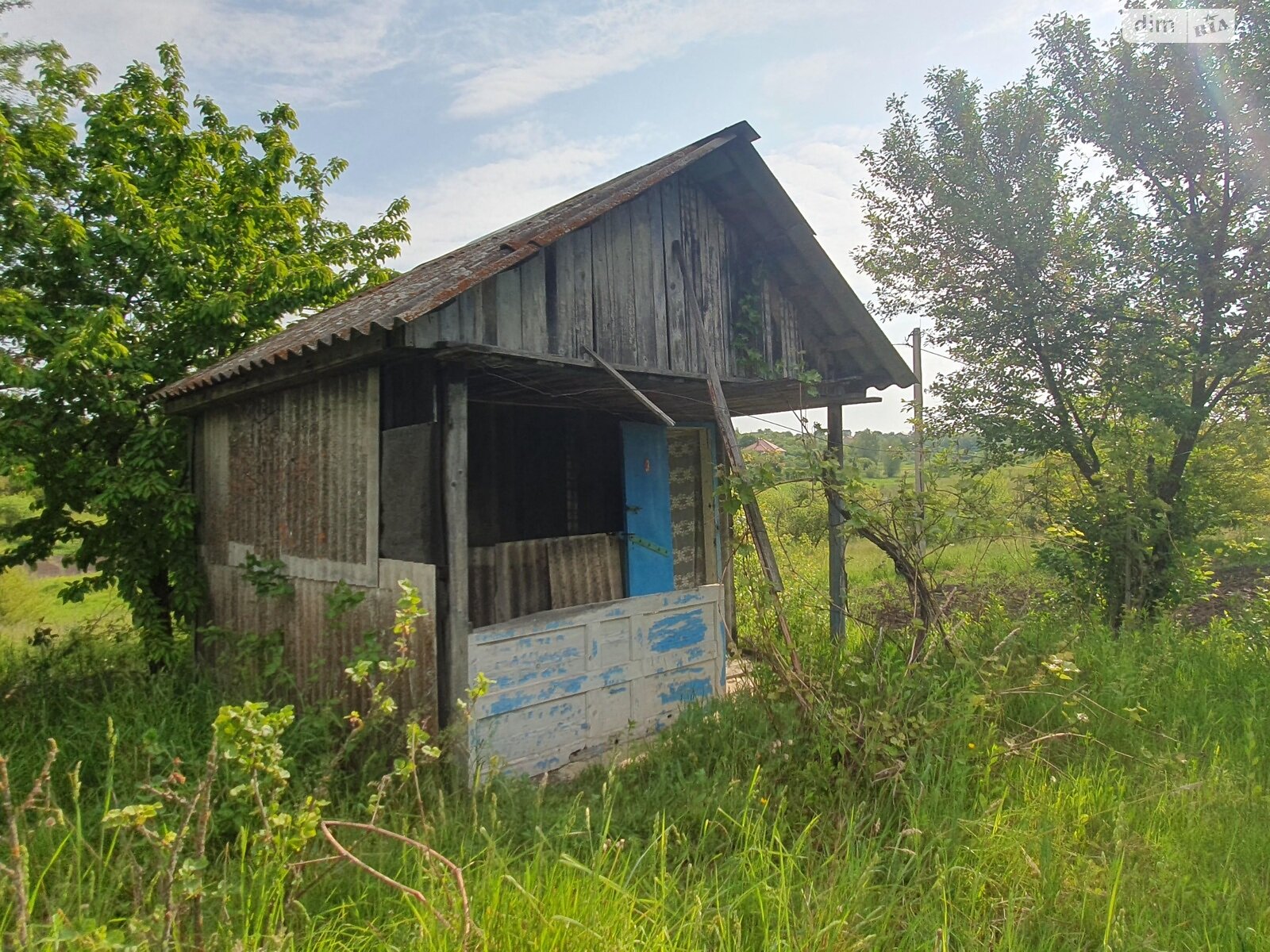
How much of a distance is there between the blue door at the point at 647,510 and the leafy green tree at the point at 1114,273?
3.99 m

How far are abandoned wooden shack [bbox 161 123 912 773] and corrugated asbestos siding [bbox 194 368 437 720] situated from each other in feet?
0.07

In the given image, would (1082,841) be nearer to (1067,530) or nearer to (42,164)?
(1067,530)

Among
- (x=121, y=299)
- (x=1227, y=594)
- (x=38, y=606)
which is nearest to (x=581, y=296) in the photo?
(x=121, y=299)

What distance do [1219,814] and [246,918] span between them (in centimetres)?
439

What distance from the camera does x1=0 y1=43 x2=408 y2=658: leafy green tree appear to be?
612 centimetres

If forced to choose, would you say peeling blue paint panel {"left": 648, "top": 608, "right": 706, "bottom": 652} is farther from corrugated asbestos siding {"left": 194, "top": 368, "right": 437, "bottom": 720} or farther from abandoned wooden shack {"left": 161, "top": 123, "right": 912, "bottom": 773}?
corrugated asbestos siding {"left": 194, "top": 368, "right": 437, "bottom": 720}

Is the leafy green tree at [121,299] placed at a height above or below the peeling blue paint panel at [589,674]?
above

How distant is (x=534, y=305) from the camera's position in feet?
15.0

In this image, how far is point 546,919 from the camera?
7.75 feet

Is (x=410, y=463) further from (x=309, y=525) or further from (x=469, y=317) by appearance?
(x=309, y=525)

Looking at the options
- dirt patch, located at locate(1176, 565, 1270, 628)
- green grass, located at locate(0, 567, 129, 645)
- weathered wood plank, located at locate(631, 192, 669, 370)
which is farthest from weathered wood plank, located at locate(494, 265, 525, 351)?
green grass, located at locate(0, 567, 129, 645)

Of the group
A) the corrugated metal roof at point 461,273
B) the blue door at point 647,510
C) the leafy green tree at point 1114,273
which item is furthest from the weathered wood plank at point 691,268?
the leafy green tree at point 1114,273

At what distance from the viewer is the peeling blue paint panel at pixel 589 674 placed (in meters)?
4.54

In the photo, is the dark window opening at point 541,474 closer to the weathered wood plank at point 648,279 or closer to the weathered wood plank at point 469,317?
the weathered wood plank at point 648,279
